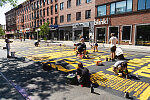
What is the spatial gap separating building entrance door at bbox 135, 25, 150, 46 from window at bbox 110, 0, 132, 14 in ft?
13.6

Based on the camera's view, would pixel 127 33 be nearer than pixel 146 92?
No

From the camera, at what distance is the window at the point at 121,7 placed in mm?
23080

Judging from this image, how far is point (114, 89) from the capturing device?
16.9 feet

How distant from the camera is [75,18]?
33.8 meters

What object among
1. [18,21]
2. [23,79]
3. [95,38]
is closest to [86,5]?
[95,38]

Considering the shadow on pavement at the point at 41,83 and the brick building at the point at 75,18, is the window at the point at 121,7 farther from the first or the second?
the shadow on pavement at the point at 41,83

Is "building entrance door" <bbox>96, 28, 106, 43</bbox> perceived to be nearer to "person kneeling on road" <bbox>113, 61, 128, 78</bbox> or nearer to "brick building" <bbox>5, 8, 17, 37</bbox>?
"person kneeling on road" <bbox>113, 61, 128, 78</bbox>

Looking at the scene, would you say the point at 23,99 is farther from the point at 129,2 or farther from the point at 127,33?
the point at 129,2

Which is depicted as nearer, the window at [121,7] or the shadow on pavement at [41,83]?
the shadow on pavement at [41,83]

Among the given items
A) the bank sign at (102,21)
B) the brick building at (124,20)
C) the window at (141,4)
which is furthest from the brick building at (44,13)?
the window at (141,4)

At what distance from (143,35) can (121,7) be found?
693 cm

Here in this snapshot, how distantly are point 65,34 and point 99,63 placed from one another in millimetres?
30476

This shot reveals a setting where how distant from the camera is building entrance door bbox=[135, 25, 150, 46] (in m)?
21.1

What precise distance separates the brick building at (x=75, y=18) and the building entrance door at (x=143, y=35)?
9649 millimetres
